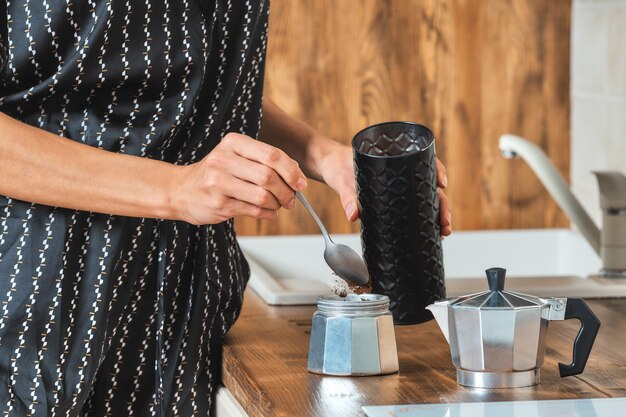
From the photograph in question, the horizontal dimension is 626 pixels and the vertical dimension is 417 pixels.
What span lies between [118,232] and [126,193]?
0.32 ft

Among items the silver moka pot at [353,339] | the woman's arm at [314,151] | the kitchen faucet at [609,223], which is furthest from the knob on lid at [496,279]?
the kitchen faucet at [609,223]

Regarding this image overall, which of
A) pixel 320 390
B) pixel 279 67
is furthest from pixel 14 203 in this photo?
pixel 279 67

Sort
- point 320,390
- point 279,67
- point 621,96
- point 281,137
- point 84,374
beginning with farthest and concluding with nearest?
point 279,67 → point 621,96 → point 281,137 → point 84,374 → point 320,390

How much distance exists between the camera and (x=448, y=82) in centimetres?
216

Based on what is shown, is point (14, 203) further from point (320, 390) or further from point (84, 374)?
point (320, 390)

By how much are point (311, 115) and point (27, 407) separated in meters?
1.17

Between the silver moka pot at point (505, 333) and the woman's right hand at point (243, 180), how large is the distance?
0.60 ft

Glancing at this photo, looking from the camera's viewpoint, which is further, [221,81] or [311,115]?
[311,115]

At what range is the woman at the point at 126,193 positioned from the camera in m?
0.98

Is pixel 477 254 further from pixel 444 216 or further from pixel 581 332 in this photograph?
pixel 581 332

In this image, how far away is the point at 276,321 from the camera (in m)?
1.33

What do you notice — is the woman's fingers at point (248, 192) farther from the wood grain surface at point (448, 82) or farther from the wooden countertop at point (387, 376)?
the wood grain surface at point (448, 82)

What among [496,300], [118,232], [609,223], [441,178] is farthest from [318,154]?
[609,223]

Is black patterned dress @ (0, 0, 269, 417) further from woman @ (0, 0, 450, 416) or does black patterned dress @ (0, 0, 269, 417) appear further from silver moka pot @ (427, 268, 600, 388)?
silver moka pot @ (427, 268, 600, 388)
